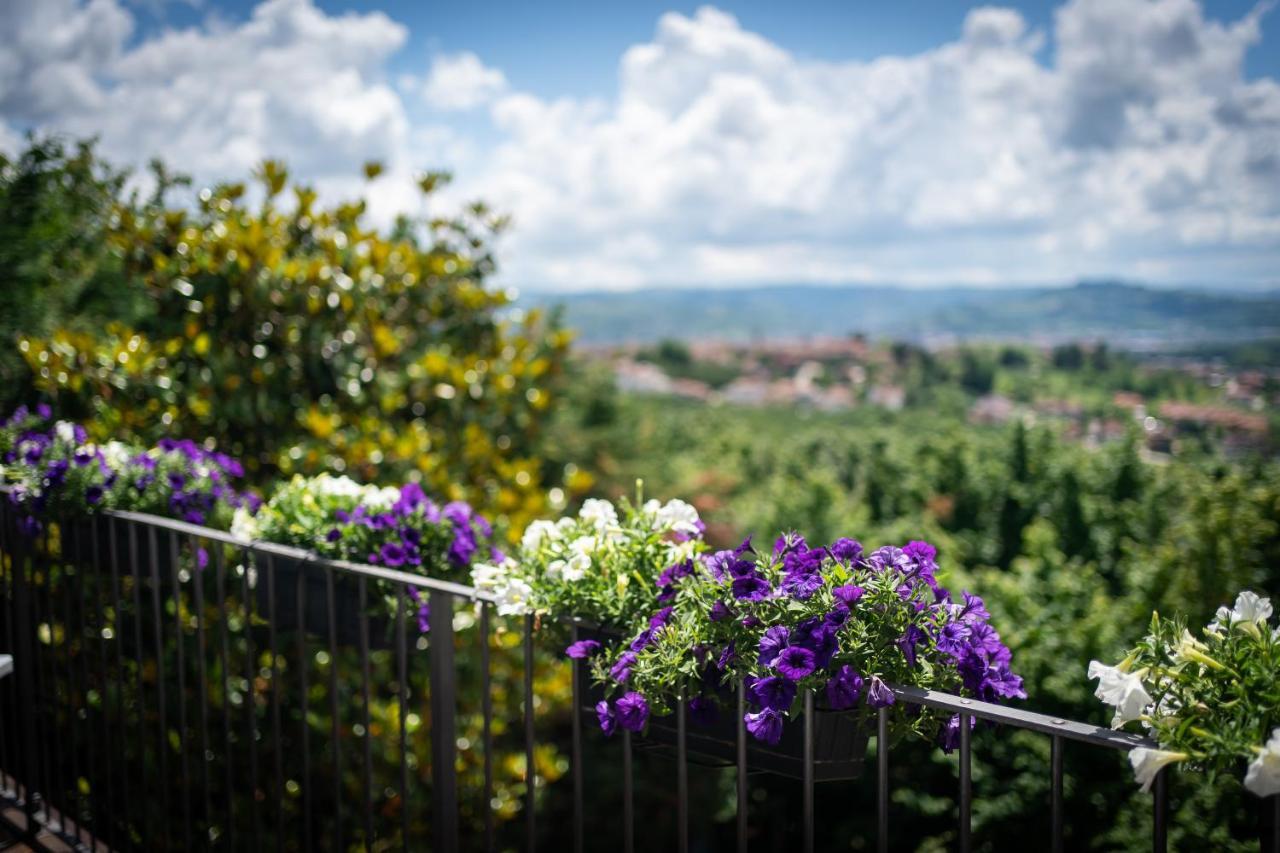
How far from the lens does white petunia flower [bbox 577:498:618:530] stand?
1898 mm

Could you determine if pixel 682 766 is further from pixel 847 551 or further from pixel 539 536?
pixel 539 536

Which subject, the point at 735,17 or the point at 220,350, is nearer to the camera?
the point at 220,350

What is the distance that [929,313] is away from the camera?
128 ft

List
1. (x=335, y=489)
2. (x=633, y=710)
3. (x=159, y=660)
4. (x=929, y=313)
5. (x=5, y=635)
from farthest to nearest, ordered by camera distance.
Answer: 1. (x=929, y=313)
2. (x=5, y=635)
3. (x=335, y=489)
4. (x=159, y=660)
5. (x=633, y=710)

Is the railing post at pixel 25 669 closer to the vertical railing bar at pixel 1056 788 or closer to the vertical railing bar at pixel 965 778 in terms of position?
the vertical railing bar at pixel 965 778

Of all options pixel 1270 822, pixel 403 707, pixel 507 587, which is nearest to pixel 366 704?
pixel 403 707

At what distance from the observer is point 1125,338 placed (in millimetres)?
24062

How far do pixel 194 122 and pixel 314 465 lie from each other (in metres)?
11.3

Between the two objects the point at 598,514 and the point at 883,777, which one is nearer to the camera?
the point at 883,777

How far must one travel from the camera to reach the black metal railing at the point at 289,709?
63.3 inches

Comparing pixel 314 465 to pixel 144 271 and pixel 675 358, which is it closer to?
pixel 144 271

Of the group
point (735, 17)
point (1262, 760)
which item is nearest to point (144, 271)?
point (1262, 760)

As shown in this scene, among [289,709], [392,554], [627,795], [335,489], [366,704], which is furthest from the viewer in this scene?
[289,709]

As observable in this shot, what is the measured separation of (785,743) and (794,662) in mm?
208
